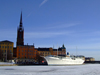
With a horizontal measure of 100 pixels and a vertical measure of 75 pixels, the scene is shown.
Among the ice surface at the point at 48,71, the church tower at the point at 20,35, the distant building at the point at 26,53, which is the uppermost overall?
the church tower at the point at 20,35

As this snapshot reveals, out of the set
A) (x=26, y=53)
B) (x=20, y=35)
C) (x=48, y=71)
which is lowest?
(x=48, y=71)

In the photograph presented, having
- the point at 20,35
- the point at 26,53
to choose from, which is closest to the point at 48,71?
the point at 26,53

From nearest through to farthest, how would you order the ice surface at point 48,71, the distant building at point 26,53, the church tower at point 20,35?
the ice surface at point 48,71 → the distant building at point 26,53 → the church tower at point 20,35

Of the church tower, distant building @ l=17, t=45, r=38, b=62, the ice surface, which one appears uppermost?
the church tower

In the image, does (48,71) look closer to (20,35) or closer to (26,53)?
(26,53)

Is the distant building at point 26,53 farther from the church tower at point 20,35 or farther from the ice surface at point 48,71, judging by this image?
the ice surface at point 48,71

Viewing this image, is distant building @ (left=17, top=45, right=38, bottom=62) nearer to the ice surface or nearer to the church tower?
the church tower

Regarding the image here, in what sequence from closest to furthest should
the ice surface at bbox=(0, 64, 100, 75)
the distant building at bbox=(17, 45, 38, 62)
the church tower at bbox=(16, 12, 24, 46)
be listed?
the ice surface at bbox=(0, 64, 100, 75)
the distant building at bbox=(17, 45, 38, 62)
the church tower at bbox=(16, 12, 24, 46)

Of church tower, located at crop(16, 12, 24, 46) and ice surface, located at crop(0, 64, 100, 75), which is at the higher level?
church tower, located at crop(16, 12, 24, 46)

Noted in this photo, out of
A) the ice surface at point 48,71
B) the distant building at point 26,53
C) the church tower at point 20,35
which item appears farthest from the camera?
the church tower at point 20,35

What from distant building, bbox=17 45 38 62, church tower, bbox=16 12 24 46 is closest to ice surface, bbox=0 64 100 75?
distant building, bbox=17 45 38 62

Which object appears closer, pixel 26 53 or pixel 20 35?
pixel 26 53

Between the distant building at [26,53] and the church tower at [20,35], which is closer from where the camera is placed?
the distant building at [26,53]

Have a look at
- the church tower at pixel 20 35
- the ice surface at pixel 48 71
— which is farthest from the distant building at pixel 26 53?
the ice surface at pixel 48 71
